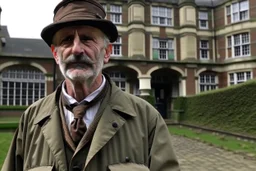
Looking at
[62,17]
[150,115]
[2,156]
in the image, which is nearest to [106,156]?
[150,115]

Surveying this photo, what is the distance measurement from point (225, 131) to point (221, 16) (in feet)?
49.0

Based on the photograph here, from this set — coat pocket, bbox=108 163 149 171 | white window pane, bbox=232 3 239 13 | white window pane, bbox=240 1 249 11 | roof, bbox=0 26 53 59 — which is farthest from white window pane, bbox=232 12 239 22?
coat pocket, bbox=108 163 149 171

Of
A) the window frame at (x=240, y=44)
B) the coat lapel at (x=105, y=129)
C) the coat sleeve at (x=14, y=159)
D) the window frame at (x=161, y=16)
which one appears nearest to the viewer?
the coat lapel at (x=105, y=129)

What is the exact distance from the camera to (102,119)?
1788mm

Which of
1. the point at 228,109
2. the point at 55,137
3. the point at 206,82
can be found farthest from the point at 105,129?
the point at 206,82

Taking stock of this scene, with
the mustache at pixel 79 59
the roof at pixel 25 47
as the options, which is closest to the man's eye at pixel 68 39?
the mustache at pixel 79 59

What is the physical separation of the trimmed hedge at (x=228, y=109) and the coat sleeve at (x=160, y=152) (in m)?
11.3

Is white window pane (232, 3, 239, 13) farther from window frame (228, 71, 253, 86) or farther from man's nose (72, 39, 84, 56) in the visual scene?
man's nose (72, 39, 84, 56)

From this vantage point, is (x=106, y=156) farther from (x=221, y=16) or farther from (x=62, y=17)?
(x=221, y=16)

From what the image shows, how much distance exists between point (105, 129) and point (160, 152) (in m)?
0.42

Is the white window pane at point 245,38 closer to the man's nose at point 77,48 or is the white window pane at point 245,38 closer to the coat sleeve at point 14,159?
the man's nose at point 77,48

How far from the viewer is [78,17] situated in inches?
70.5

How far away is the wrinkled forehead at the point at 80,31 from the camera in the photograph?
1832 millimetres

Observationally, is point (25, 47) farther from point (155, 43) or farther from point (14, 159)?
point (14, 159)
